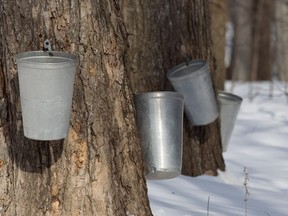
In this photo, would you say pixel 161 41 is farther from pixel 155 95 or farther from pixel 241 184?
pixel 155 95

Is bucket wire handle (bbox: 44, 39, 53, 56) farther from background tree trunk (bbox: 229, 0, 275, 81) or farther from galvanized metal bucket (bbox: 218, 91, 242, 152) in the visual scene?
background tree trunk (bbox: 229, 0, 275, 81)

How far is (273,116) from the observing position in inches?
341

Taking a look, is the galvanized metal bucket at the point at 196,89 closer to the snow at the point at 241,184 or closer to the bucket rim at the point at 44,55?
the snow at the point at 241,184

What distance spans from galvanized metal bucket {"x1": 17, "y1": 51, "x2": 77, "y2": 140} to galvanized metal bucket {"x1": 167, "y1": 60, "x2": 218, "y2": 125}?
1.59 meters

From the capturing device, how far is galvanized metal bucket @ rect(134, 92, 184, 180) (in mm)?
3773

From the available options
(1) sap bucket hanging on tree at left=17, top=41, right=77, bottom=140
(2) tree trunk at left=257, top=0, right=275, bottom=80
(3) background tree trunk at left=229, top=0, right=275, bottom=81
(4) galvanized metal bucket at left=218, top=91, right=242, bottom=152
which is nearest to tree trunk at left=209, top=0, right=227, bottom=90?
(4) galvanized metal bucket at left=218, top=91, right=242, bottom=152

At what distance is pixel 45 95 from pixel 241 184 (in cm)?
256

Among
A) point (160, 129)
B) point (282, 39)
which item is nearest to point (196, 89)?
point (160, 129)

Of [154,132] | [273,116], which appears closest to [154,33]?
[154,132]

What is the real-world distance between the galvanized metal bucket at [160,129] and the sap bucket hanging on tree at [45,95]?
85cm

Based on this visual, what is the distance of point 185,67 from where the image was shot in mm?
4746

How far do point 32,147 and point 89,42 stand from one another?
51 cm

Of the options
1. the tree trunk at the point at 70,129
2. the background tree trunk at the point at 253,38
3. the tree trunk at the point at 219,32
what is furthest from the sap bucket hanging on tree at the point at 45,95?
the background tree trunk at the point at 253,38

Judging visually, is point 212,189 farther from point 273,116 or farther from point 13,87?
point 273,116
